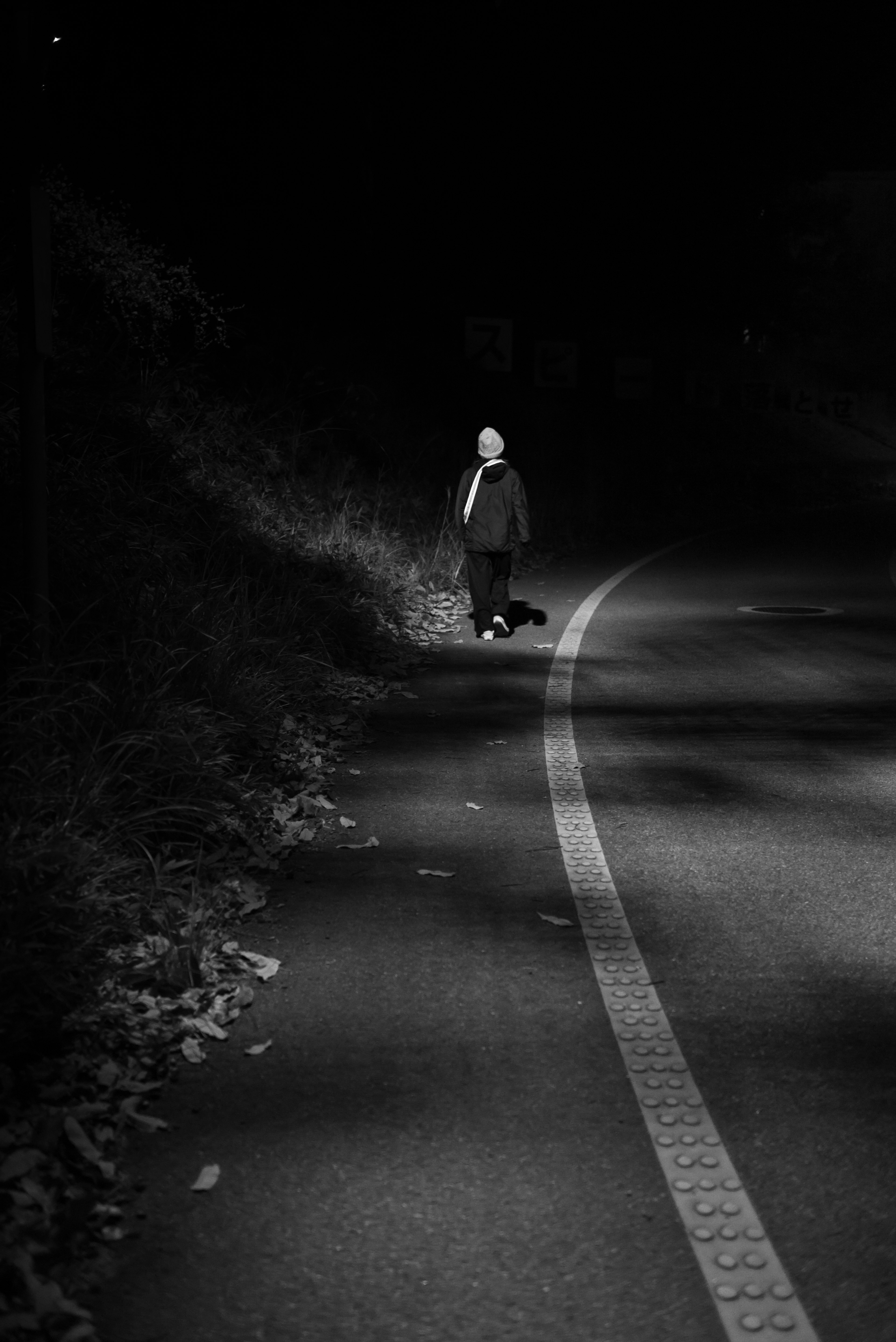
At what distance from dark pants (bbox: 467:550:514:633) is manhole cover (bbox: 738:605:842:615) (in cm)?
349

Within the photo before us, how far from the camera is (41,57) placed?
7.60 metres

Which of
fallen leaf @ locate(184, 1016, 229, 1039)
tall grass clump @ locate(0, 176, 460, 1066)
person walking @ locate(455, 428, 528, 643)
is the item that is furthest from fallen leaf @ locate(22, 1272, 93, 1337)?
person walking @ locate(455, 428, 528, 643)

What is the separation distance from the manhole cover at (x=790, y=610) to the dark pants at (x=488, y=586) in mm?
3487

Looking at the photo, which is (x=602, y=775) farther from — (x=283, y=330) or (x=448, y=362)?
(x=448, y=362)

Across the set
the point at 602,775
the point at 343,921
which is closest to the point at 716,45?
the point at 602,775

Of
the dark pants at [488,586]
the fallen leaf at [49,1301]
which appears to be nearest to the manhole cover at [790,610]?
the dark pants at [488,586]

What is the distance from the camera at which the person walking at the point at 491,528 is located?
1480 centimetres

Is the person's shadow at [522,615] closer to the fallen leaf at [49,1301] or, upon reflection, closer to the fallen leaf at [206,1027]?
the fallen leaf at [206,1027]

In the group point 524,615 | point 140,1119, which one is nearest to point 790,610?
point 524,615

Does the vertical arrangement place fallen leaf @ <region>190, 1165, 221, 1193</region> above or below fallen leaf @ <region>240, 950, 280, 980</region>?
above

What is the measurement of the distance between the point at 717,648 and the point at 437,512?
9.80 meters

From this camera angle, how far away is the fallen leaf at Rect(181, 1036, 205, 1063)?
4.90m

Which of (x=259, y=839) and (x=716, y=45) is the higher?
(x=716, y=45)

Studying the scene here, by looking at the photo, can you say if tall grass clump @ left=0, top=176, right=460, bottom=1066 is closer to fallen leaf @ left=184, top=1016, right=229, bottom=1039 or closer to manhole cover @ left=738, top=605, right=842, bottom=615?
fallen leaf @ left=184, top=1016, right=229, bottom=1039
